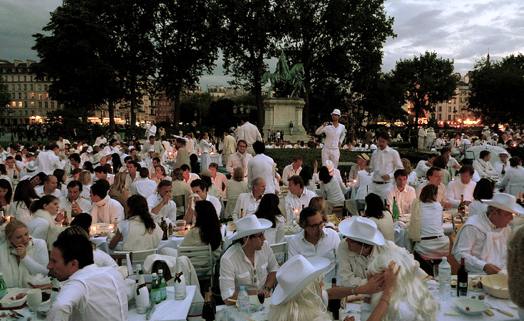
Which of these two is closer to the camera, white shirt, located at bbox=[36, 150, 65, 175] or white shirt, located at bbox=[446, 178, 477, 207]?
white shirt, located at bbox=[446, 178, 477, 207]

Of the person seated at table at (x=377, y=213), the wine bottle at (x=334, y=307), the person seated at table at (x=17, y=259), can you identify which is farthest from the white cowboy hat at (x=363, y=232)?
the person seated at table at (x=17, y=259)

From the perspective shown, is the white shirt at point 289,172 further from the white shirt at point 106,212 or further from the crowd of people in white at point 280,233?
the white shirt at point 106,212

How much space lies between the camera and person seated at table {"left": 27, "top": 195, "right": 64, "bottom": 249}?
6.68 m

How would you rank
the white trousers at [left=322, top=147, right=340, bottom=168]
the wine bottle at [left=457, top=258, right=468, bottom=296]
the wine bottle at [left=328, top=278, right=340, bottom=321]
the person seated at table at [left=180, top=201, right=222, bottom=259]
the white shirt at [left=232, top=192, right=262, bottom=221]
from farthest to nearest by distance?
the white trousers at [left=322, top=147, right=340, bottom=168] < the white shirt at [left=232, top=192, right=262, bottom=221] < the person seated at table at [left=180, top=201, right=222, bottom=259] < the wine bottle at [left=457, top=258, right=468, bottom=296] < the wine bottle at [left=328, top=278, right=340, bottom=321]

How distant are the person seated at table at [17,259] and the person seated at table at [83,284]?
2224mm

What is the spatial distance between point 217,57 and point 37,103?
113 meters

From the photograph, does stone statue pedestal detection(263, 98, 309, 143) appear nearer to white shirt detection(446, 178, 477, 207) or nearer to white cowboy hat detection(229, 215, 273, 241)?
white shirt detection(446, 178, 477, 207)

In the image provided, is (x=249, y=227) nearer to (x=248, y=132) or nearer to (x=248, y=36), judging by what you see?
(x=248, y=132)

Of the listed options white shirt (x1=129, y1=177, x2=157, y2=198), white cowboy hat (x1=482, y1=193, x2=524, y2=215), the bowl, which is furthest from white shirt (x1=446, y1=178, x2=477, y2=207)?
white shirt (x1=129, y1=177, x2=157, y2=198)

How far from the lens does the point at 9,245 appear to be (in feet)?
17.5

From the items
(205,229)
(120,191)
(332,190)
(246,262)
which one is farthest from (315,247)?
(120,191)

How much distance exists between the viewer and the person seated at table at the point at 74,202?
29.0ft

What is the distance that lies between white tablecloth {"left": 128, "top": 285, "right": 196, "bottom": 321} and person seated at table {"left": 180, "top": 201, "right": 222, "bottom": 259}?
54.2 inches

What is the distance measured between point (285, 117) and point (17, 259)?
92.1 ft
